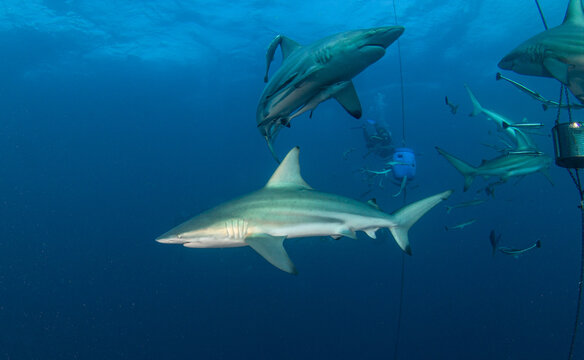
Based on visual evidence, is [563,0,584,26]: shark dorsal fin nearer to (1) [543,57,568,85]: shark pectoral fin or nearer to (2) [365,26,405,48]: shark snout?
(1) [543,57,568,85]: shark pectoral fin

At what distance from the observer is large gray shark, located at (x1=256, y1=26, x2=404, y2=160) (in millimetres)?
2834

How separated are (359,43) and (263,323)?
2024 cm

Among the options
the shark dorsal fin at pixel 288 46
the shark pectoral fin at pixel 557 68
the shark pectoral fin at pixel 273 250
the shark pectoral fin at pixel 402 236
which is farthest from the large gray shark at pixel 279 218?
the shark pectoral fin at pixel 557 68

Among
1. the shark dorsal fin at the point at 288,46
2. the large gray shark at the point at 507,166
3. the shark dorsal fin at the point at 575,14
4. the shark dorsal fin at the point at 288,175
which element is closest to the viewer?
the shark dorsal fin at the point at 575,14

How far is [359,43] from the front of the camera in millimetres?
2814

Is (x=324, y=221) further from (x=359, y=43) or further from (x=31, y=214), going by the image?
(x=31, y=214)

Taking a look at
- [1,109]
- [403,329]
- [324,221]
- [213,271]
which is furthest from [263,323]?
[1,109]

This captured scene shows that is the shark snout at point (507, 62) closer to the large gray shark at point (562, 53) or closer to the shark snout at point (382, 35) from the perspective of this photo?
the large gray shark at point (562, 53)

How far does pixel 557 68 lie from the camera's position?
3361 millimetres

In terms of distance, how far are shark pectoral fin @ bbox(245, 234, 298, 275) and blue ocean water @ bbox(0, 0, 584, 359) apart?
8804 mm

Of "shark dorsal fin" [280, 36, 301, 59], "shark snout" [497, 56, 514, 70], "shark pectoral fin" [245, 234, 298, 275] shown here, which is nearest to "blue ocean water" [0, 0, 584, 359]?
"shark snout" [497, 56, 514, 70]

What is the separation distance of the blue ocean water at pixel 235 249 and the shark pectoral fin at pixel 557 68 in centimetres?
701

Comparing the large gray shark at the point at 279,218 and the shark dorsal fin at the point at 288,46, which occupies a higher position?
the shark dorsal fin at the point at 288,46

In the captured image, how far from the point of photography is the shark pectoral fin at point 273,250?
11.4 ft
